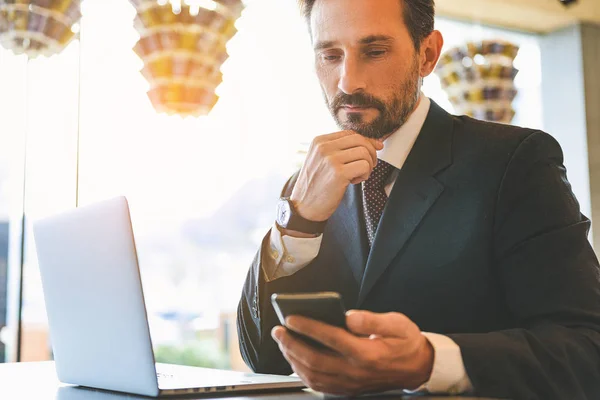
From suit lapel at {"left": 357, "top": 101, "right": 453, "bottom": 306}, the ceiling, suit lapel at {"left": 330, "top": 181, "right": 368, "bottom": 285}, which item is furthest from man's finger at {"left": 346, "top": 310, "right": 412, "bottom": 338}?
the ceiling

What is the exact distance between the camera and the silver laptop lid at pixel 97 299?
108 centimetres

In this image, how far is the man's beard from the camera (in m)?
1.59

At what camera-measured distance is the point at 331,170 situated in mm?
1441

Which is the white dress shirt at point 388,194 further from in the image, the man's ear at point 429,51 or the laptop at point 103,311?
the laptop at point 103,311

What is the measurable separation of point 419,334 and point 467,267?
46 cm

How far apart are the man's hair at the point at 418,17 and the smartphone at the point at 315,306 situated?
3.16 ft

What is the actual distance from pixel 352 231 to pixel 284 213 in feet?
0.65

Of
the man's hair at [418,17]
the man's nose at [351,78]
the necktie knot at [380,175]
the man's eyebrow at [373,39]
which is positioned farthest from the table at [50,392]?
the man's hair at [418,17]

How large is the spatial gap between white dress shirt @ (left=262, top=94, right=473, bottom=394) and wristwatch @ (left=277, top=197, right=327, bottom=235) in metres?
0.02

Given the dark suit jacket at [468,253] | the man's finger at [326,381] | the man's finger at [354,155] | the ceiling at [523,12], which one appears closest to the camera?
the man's finger at [326,381]

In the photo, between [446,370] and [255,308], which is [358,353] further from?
[255,308]

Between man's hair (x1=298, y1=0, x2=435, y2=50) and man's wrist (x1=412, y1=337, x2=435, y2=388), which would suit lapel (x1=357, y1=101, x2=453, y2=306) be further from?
man's wrist (x1=412, y1=337, x2=435, y2=388)

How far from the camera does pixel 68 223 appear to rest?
1264 millimetres

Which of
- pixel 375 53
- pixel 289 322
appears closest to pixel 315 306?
pixel 289 322
